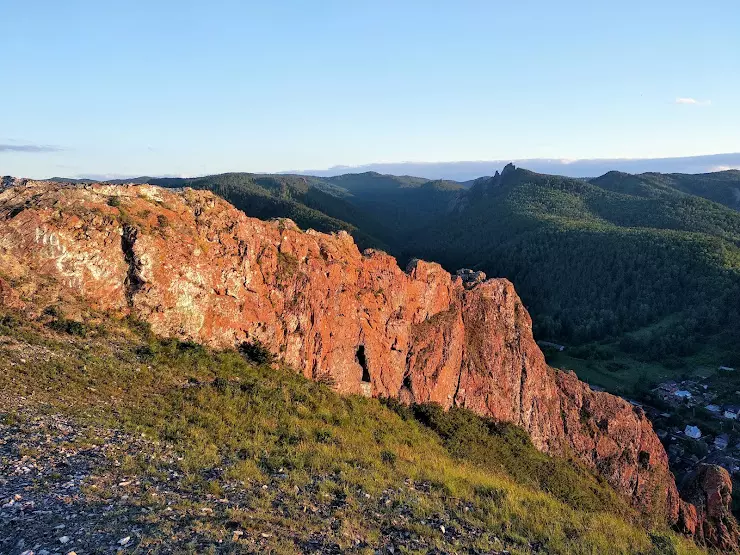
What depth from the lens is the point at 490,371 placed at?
37312mm

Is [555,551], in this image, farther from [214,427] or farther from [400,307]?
[400,307]

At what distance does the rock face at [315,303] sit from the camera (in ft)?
69.0

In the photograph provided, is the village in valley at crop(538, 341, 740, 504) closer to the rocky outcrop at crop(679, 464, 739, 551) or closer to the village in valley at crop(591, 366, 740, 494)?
the village in valley at crop(591, 366, 740, 494)

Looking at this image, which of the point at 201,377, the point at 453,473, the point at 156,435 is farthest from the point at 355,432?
the point at 156,435

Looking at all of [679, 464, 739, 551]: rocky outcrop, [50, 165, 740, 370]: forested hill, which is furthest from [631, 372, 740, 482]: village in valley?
[679, 464, 739, 551]: rocky outcrop

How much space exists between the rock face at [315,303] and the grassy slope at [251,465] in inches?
86.7

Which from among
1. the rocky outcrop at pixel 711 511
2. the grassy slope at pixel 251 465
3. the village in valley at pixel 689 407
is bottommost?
the village in valley at pixel 689 407

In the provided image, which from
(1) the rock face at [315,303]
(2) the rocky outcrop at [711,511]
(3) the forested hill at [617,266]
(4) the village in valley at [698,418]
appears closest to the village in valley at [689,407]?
(4) the village in valley at [698,418]

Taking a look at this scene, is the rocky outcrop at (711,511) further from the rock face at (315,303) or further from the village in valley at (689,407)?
the village in valley at (689,407)

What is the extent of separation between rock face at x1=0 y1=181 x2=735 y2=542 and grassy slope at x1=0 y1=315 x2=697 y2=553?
2.20 m

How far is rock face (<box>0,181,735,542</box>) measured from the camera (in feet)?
69.0

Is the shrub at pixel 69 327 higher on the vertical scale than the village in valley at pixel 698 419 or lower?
higher

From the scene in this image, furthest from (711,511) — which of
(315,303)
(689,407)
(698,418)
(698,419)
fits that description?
(689,407)

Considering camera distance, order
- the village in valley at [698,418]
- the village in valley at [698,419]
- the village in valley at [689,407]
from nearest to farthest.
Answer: the village in valley at [698,418]
the village in valley at [698,419]
the village in valley at [689,407]
